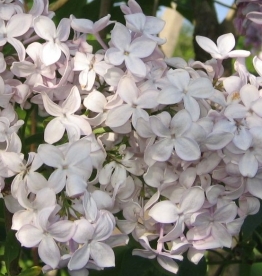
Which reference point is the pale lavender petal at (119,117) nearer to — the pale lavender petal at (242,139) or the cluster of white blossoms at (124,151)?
the cluster of white blossoms at (124,151)

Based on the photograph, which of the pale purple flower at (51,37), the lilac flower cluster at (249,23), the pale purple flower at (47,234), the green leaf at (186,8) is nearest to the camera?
the pale purple flower at (47,234)

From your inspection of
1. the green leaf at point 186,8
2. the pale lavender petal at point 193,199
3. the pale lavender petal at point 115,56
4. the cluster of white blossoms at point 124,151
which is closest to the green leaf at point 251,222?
the cluster of white blossoms at point 124,151

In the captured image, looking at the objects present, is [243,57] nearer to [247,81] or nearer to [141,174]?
[247,81]

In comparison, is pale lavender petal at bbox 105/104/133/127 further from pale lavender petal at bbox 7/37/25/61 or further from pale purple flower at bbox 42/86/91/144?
pale lavender petal at bbox 7/37/25/61

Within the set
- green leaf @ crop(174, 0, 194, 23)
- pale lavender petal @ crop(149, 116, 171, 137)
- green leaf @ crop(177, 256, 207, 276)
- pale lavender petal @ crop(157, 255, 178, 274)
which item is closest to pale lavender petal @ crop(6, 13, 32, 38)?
pale lavender petal @ crop(149, 116, 171, 137)

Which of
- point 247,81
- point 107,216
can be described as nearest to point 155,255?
point 107,216

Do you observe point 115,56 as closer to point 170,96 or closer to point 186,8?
point 170,96
